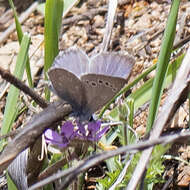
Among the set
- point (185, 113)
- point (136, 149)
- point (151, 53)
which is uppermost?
point (136, 149)

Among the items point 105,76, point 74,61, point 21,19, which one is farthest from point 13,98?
point 21,19

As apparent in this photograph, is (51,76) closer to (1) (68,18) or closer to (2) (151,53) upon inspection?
(2) (151,53)


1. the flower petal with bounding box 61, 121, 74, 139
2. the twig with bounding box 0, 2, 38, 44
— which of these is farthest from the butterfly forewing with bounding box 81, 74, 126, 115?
the twig with bounding box 0, 2, 38, 44

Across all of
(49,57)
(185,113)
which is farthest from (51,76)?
(185,113)

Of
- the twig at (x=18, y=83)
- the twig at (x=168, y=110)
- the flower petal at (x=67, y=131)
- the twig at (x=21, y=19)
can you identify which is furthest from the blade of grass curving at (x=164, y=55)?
the twig at (x=21, y=19)

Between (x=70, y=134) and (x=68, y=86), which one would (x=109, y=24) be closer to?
Result: (x=68, y=86)

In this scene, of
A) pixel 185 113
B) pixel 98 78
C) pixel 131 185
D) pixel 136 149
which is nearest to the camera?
pixel 136 149

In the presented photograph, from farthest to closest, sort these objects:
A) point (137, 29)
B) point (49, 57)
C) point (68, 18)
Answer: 1. point (68, 18)
2. point (137, 29)
3. point (49, 57)

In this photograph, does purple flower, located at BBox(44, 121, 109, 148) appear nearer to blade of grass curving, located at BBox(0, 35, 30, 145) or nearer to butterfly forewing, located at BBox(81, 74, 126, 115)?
butterfly forewing, located at BBox(81, 74, 126, 115)
